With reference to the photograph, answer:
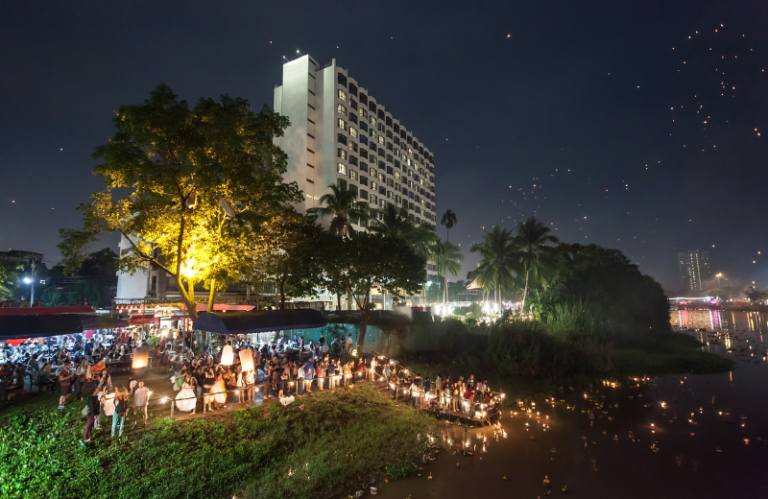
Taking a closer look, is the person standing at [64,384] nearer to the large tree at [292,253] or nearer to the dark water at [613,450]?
the large tree at [292,253]

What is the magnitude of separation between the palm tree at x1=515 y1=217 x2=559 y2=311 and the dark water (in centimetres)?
2403

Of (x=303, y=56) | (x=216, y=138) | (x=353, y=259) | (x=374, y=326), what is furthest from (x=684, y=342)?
(x=303, y=56)

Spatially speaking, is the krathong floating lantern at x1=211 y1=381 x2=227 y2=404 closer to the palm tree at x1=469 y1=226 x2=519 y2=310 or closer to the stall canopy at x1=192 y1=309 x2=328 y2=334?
the stall canopy at x1=192 y1=309 x2=328 y2=334

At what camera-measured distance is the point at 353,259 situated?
2623 cm

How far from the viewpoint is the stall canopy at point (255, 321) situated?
49.4 feet

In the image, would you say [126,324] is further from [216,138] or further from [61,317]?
[216,138]

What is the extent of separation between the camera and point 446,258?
58094 mm

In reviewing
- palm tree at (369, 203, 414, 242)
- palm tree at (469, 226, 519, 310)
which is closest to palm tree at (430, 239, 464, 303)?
palm tree at (469, 226, 519, 310)

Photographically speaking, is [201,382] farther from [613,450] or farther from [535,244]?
[535,244]

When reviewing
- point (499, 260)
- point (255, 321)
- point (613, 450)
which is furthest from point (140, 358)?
point (499, 260)

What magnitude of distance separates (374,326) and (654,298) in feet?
140

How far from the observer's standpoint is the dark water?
12.0 m

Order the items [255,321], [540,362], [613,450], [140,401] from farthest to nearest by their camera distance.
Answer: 1. [540,362]
2. [255,321]
3. [613,450]
4. [140,401]

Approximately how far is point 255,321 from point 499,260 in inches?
1495
